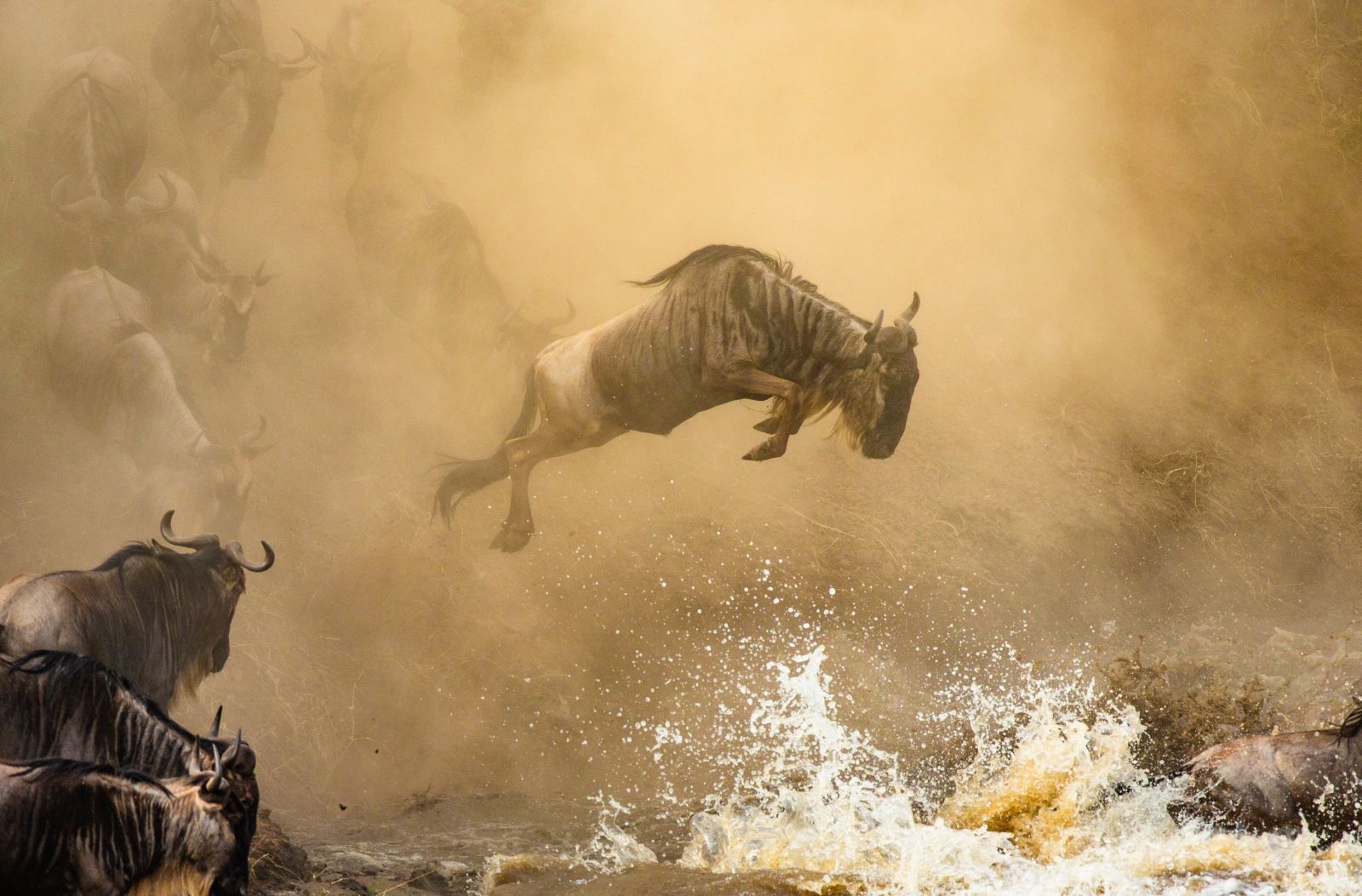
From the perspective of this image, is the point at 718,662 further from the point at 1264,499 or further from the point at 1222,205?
the point at 1222,205

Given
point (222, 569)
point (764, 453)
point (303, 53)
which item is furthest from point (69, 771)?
point (303, 53)

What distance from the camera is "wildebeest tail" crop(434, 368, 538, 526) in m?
6.11

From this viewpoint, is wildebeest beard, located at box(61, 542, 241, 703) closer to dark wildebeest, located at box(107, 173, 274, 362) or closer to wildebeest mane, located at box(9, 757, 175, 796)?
wildebeest mane, located at box(9, 757, 175, 796)

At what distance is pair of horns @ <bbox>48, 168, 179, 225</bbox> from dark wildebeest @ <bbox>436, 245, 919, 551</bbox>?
6.48 ft

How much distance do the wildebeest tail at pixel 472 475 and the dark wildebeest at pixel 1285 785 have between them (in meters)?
3.53

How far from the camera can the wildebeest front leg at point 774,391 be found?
5.86 m

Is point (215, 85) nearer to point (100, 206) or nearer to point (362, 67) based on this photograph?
point (362, 67)

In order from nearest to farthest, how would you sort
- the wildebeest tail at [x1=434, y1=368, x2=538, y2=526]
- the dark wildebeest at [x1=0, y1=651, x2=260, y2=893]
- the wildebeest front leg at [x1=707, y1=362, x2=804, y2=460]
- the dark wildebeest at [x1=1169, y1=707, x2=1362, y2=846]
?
the dark wildebeest at [x1=0, y1=651, x2=260, y2=893] → the dark wildebeest at [x1=1169, y1=707, x2=1362, y2=846] → the wildebeest front leg at [x1=707, y1=362, x2=804, y2=460] → the wildebeest tail at [x1=434, y1=368, x2=538, y2=526]

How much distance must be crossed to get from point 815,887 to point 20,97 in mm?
5252

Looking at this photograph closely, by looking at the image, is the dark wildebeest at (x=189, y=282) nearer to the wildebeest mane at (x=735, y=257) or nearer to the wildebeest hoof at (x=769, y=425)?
the wildebeest mane at (x=735, y=257)

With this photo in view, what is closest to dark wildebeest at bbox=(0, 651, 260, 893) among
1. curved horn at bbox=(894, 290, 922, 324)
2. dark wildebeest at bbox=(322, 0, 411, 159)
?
dark wildebeest at bbox=(322, 0, 411, 159)

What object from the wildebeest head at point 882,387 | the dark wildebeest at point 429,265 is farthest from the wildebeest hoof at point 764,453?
the dark wildebeest at point 429,265

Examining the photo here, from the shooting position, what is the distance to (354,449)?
607cm

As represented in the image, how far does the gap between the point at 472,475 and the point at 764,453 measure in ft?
5.05
